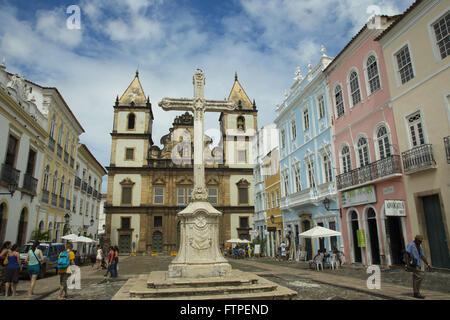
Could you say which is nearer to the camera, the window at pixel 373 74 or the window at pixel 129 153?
the window at pixel 373 74

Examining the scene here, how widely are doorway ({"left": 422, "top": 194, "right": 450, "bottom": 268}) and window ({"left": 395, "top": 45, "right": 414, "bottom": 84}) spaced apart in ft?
16.1

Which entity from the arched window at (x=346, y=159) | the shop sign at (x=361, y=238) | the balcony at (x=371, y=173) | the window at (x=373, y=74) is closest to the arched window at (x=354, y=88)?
the window at (x=373, y=74)

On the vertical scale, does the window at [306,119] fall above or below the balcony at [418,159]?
above

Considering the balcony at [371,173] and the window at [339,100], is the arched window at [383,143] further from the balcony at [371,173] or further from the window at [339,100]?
the window at [339,100]

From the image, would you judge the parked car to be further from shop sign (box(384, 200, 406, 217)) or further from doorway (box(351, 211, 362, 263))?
doorway (box(351, 211, 362, 263))

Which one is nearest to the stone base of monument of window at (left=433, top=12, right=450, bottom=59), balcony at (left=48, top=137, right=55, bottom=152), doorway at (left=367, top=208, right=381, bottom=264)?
doorway at (left=367, top=208, right=381, bottom=264)

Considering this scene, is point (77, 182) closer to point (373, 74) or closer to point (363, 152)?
point (363, 152)

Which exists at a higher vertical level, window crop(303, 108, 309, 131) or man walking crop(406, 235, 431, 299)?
window crop(303, 108, 309, 131)

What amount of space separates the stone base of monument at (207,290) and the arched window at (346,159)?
10.6m

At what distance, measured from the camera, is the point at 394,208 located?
41.3 ft

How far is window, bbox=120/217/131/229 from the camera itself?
37906mm

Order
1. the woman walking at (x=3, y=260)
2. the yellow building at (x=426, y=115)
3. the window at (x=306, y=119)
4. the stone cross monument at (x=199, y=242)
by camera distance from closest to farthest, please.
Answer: the stone cross monument at (x=199, y=242), the woman walking at (x=3, y=260), the yellow building at (x=426, y=115), the window at (x=306, y=119)

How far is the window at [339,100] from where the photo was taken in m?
17.6

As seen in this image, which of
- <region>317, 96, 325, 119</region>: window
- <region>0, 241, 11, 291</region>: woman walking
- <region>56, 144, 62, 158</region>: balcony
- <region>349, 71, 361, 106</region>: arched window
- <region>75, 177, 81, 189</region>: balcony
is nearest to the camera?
<region>0, 241, 11, 291</region>: woman walking
